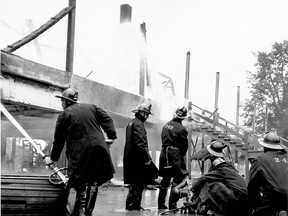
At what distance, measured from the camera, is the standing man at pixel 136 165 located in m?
7.50

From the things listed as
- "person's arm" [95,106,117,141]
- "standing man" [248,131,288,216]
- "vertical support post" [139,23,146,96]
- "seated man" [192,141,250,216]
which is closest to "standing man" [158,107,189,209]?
"seated man" [192,141,250,216]

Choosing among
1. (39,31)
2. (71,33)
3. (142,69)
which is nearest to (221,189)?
(39,31)

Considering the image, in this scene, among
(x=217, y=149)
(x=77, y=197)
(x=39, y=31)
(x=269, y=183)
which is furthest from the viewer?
(x=39, y=31)

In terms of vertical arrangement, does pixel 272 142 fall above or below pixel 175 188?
above

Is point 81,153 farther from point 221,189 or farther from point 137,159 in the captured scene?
point 137,159

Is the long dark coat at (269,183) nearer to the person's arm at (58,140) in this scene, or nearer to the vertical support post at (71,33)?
the person's arm at (58,140)

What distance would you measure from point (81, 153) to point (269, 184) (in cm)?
238

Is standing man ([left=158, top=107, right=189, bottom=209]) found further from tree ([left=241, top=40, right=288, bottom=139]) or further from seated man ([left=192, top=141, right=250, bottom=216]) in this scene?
tree ([left=241, top=40, right=288, bottom=139])

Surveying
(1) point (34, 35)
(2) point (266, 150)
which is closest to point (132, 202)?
(2) point (266, 150)

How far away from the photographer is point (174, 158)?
7.81 meters

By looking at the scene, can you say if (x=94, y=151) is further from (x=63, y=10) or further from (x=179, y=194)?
(x=63, y=10)

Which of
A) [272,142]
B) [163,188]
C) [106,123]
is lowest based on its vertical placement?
[163,188]

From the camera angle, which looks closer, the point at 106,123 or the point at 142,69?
the point at 106,123

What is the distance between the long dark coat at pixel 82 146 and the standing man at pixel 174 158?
7.44 feet
